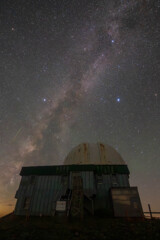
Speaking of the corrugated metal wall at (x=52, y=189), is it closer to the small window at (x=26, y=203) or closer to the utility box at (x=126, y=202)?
the small window at (x=26, y=203)

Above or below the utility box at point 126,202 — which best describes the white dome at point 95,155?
above

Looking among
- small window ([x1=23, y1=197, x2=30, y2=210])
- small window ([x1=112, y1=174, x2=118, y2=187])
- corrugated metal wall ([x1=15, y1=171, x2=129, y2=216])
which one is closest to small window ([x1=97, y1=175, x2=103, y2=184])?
corrugated metal wall ([x1=15, y1=171, x2=129, y2=216])

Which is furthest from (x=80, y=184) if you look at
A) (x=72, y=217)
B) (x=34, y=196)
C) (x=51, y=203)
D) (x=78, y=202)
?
(x=34, y=196)

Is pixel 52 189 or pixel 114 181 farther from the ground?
pixel 114 181

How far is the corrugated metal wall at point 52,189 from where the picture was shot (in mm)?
17933

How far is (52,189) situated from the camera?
19297 mm

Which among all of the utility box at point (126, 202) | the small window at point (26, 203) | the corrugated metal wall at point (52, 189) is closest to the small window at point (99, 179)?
the corrugated metal wall at point (52, 189)

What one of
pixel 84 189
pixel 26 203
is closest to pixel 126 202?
pixel 84 189

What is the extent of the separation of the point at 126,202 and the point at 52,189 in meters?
10.5

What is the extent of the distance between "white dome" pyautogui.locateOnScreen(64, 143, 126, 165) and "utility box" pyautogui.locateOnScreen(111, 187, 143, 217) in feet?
21.0

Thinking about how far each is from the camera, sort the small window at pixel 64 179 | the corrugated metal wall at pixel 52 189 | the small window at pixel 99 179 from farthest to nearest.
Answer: the small window at pixel 64 179 → the small window at pixel 99 179 → the corrugated metal wall at pixel 52 189

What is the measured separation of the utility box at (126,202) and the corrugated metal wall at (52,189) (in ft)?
6.51

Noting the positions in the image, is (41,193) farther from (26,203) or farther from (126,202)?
(126,202)

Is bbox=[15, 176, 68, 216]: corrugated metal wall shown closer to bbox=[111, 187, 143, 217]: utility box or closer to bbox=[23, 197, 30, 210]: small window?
bbox=[23, 197, 30, 210]: small window
